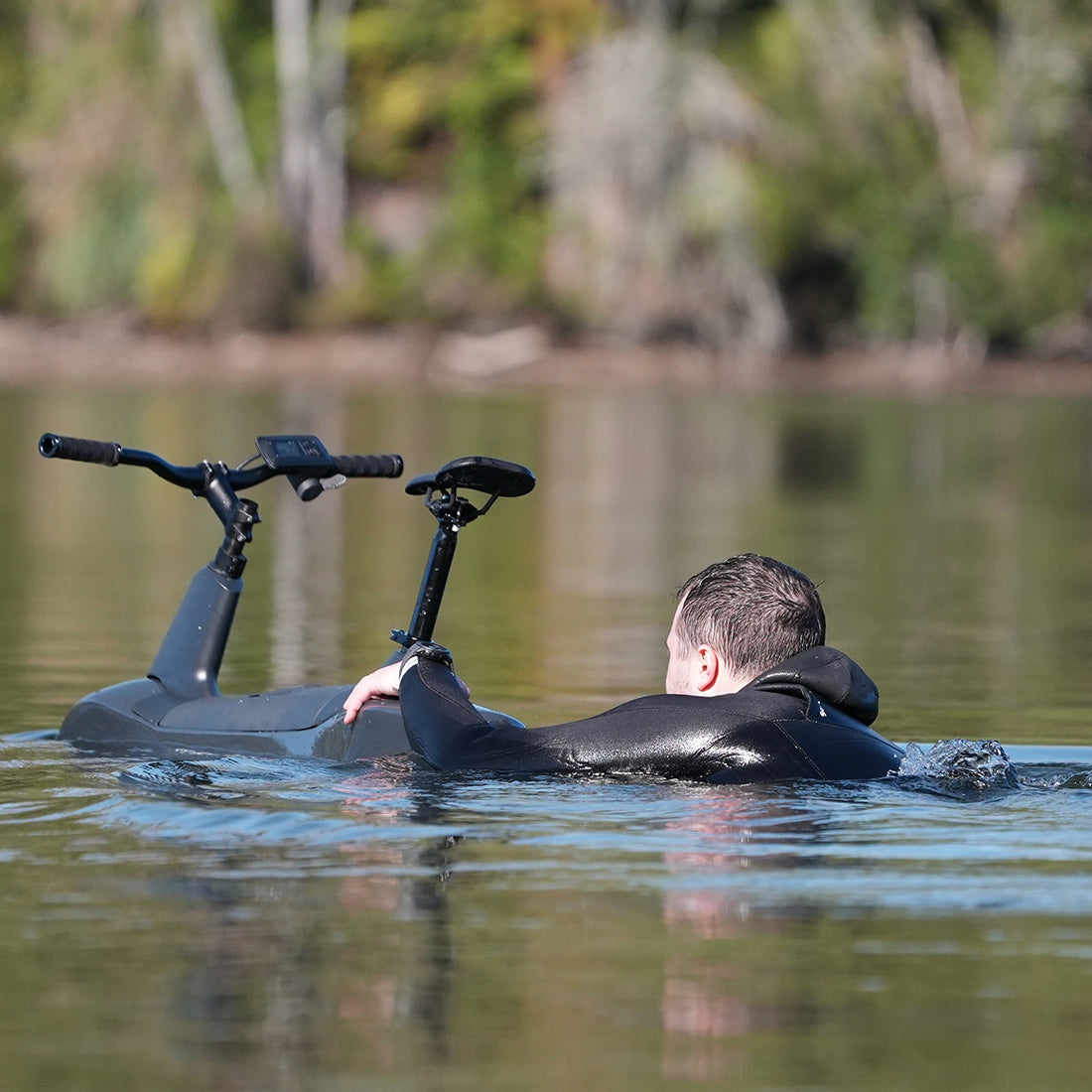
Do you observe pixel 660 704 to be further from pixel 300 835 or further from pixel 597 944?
pixel 597 944

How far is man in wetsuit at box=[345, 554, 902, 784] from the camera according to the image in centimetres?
692

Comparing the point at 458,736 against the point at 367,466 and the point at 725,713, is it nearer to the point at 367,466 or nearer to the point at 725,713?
the point at 725,713

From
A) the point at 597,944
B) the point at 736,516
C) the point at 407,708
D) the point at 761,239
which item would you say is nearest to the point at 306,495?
the point at 407,708

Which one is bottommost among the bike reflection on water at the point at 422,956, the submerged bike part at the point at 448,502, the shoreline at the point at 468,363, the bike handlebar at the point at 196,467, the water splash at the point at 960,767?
the bike reflection on water at the point at 422,956

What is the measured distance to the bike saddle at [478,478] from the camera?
24.5 feet

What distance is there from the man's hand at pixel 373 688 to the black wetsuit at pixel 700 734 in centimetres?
17

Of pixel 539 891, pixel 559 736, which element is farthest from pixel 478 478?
pixel 539 891

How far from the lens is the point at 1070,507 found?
20.3m

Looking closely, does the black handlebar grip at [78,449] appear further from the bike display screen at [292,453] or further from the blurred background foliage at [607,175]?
the blurred background foliage at [607,175]

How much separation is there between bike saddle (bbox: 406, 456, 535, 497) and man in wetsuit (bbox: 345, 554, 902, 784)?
631 millimetres

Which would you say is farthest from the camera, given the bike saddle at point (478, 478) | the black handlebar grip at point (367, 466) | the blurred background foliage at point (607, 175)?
the blurred background foliage at point (607, 175)

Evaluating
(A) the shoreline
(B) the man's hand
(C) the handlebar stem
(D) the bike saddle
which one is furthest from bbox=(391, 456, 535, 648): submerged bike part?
(A) the shoreline

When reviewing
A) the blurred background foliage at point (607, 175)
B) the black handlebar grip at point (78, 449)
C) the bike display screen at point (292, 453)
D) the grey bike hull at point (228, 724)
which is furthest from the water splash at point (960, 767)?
the blurred background foliage at point (607, 175)

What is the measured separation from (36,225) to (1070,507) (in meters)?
32.0
